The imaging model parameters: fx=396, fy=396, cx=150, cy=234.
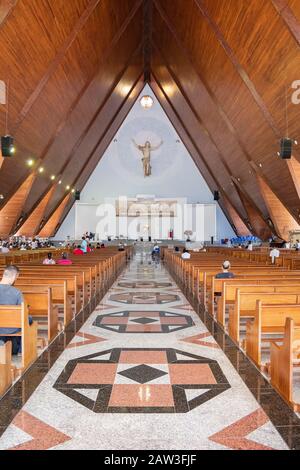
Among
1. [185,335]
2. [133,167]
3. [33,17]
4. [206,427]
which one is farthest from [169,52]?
[206,427]

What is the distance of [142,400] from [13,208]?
53.0ft

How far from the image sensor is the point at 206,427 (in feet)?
9.78

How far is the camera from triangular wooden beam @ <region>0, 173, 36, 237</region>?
17.3 m

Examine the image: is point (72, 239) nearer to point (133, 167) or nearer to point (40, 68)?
point (133, 167)

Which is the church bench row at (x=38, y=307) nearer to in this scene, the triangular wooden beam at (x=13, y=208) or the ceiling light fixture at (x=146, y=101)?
the triangular wooden beam at (x=13, y=208)

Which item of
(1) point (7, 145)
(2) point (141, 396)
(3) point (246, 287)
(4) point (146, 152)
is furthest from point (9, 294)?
(4) point (146, 152)

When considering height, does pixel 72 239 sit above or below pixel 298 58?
below

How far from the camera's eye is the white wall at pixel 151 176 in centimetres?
3062

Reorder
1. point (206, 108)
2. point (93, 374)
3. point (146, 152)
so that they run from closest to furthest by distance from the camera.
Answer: point (93, 374) < point (206, 108) < point (146, 152)

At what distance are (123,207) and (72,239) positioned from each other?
472 centimetres

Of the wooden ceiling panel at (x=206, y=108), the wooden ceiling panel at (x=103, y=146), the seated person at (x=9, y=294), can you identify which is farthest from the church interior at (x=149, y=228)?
the wooden ceiling panel at (x=103, y=146)

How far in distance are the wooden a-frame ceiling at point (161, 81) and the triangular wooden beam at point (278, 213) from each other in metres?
0.06

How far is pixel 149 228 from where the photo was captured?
2995 cm

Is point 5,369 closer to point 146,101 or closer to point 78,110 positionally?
point 78,110
